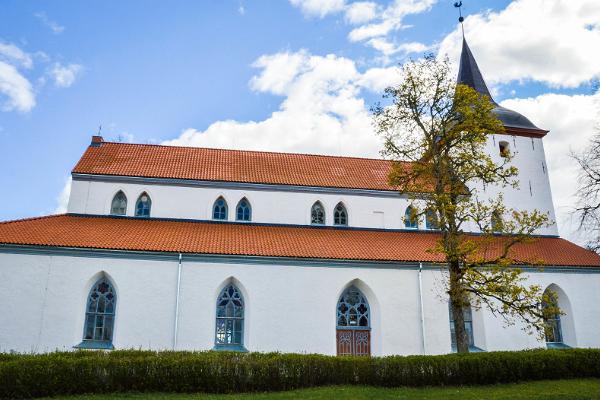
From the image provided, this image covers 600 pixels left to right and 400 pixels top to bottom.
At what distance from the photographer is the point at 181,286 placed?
20078mm

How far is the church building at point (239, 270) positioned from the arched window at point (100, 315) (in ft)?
0.13

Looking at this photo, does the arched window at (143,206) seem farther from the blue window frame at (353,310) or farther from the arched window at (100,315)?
the blue window frame at (353,310)

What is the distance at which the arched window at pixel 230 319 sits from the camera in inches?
792

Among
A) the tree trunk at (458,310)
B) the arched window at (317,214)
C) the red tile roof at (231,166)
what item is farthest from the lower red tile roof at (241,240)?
the tree trunk at (458,310)

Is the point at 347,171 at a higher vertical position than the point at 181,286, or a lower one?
higher

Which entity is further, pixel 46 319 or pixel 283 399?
pixel 46 319

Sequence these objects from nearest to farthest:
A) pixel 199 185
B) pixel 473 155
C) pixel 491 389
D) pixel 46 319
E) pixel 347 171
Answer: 1. pixel 491 389
2. pixel 473 155
3. pixel 46 319
4. pixel 199 185
5. pixel 347 171

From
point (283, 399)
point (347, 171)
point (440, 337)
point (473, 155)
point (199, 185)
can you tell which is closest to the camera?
point (283, 399)

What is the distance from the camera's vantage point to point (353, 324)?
69.9ft

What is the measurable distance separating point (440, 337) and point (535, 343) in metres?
4.76

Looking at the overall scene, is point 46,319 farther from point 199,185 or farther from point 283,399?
point 283,399

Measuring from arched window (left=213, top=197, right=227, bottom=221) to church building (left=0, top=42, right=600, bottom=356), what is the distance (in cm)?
6

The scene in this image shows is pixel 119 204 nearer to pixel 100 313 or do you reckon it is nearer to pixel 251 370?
pixel 100 313

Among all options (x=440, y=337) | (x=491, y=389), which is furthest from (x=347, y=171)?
(x=491, y=389)
